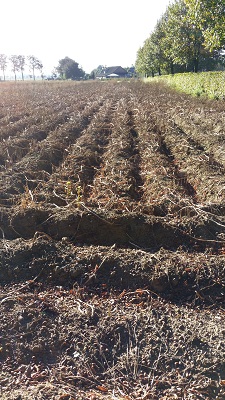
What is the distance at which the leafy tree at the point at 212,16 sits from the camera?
13320 mm

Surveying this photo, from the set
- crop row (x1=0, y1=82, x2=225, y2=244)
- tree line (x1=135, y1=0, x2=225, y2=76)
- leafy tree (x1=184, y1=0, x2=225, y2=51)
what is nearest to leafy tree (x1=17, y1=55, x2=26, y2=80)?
tree line (x1=135, y1=0, x2=225, y2=76)

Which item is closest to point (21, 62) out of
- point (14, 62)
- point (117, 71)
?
point (14, 62)

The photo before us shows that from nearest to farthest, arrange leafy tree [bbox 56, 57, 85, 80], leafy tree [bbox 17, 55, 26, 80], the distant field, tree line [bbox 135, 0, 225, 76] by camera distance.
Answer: tree line [bbox 135, 0, 225, 76], the distant field, leafy tree [bbox 56, 57, 85, 80], leafy tree [bbox 17, 55, 26, 80]

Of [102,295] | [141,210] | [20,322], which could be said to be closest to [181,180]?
[141,210]

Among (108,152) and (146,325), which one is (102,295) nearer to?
(146,325)

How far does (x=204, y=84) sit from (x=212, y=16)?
682 cm

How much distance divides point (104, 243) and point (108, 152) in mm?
4180

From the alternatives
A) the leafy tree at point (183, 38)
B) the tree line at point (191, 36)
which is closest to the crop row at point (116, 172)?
the tree line at point (191, 36)

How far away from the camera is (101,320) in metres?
3.08

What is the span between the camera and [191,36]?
84.4 ft

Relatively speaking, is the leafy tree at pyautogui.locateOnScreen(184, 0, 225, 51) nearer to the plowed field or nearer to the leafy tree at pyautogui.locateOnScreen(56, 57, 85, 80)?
the plowed field

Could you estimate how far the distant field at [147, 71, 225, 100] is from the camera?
17.7 metres

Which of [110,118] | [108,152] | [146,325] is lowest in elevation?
[146,325]

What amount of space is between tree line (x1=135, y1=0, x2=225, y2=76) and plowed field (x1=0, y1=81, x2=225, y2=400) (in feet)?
33.4
